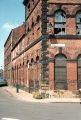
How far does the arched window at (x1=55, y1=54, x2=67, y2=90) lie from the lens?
29484 mm

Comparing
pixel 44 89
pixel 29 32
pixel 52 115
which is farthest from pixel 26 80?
pixel 52 115

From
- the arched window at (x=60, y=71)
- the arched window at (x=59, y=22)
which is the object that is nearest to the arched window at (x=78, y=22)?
the arched window at (x=59, y=22)

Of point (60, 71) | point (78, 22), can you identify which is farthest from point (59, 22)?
point (60, 71)

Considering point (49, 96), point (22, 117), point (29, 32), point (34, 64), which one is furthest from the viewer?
point (29, 32)

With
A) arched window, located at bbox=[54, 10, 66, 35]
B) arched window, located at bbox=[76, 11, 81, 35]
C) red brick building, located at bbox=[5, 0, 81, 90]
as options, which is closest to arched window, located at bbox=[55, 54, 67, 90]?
red brick building, located at bbox=[5, 0, 81, 90]

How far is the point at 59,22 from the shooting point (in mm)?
30078

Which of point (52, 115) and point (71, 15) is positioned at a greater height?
point (71, 15)

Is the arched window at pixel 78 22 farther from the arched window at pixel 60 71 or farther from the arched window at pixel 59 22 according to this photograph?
the arched window at pixel 60 71

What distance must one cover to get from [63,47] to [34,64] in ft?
17.5

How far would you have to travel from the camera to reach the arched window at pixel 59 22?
30.0 metres

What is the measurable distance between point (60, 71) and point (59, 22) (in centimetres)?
413

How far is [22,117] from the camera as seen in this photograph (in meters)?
15.4

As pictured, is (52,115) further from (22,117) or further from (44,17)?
(44,17)

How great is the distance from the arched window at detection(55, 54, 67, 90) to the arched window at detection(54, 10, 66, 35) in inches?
84.0
